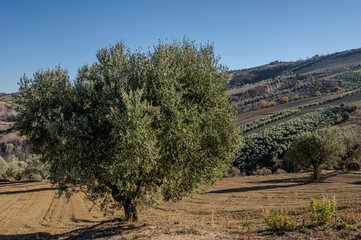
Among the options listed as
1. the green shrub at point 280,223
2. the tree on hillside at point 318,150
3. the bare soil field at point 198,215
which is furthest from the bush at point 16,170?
the green shrub at point 280,223

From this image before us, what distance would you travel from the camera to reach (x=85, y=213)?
1251 inches

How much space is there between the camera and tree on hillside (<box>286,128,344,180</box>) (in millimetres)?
40781

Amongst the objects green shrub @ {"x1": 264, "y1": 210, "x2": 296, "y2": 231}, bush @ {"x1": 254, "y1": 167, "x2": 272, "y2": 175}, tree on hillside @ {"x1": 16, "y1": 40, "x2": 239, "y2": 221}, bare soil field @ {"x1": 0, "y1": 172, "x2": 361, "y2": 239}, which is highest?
tree on hillside @ {"x1": 16, "y1": 40, "x2": 239, "y2": 221}

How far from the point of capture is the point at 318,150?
4106cm

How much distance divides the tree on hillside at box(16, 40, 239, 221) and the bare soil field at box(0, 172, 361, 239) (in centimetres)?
238

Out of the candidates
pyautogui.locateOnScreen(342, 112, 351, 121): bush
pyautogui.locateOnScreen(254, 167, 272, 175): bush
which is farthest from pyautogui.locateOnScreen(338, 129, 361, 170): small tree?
pyautogui.locateOnScreen(342, 112, 351, 121): bush

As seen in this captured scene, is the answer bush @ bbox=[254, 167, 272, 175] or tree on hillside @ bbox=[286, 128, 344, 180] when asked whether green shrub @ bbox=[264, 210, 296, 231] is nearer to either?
tree on hillside @ bbox=[286, 128, 344, 180]

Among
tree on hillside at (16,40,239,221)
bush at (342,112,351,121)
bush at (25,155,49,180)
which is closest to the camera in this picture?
tree on hillside at (16,40,239,221)

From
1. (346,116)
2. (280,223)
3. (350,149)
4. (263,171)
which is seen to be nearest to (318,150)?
(350,149)

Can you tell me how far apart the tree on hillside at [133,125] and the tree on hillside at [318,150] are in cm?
2930

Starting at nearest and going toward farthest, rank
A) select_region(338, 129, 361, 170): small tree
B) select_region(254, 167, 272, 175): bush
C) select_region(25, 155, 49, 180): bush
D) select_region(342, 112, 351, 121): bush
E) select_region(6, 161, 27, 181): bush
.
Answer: select_region(338, 129, 361, 170): small tree, select_region(254, 167, 272, 175): bush, select_region(25, 155, 49, 180): bush, select_region(6, 161, 27, 181): bush, select_region(342, 112, 351, 121): bush

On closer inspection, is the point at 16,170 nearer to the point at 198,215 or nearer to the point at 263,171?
the point at 263,171

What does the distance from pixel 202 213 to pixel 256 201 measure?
7590 millimetres

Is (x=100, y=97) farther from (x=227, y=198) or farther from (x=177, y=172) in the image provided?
(x=227, y=198)
